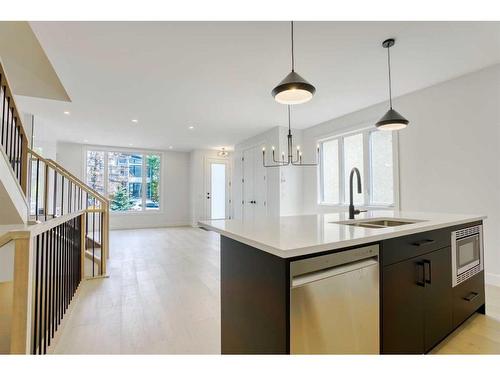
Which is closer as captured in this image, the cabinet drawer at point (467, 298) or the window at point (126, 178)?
the cabinet drawer at point (467, 298)

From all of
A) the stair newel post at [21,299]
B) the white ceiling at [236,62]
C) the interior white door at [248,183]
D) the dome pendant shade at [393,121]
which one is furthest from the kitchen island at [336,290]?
the interior white door at [248,183]

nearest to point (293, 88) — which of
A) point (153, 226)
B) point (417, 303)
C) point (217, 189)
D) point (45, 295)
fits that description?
point (417, 303)

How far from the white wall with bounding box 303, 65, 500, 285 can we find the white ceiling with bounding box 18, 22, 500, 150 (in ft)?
0.85

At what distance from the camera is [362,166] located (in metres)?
4.53

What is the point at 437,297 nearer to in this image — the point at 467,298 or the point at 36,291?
the point at 467,298

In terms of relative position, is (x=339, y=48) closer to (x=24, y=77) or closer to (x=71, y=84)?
(x=71, y=84)

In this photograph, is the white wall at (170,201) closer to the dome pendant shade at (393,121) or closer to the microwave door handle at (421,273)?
the dome pendant shade at (393,121)

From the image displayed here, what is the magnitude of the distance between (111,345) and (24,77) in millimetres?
3896

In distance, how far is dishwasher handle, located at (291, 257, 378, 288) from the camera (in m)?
1.06

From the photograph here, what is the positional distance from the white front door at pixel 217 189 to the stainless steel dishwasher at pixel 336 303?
7364mm

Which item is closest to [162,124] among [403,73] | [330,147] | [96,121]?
[96,121]

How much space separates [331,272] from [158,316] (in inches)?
70.2

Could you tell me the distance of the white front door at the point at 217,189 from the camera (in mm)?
8414

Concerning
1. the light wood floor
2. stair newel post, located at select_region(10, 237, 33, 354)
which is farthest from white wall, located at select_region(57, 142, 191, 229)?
stair newel post, located at select_region(10, 237, 33, 354)
